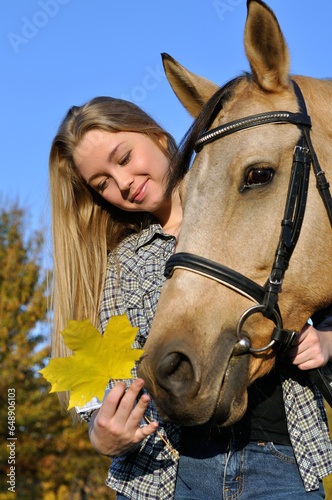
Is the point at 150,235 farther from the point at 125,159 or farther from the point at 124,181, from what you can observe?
the point at 125,159

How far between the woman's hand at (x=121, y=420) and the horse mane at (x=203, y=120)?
117 cm

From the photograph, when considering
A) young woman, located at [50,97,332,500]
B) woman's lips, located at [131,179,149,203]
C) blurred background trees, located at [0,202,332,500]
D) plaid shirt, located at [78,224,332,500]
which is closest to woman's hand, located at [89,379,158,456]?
young woman, located at [50,97,332,500]

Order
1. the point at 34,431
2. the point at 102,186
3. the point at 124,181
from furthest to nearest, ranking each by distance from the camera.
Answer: the point at 34,431
the point at 102,186
the point at 124,181

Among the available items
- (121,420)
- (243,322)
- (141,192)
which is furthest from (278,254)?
(141,192)

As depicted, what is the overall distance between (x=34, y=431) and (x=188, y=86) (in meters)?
15.7

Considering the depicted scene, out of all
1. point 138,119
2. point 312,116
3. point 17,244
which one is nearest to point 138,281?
point 138,119

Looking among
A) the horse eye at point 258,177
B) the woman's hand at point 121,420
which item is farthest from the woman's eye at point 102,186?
the woman's hand at point 121,420

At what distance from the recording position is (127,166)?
9.53 feet

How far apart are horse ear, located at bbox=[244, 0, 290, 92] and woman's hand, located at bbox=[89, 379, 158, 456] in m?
1.56

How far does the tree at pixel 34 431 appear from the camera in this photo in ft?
49.4

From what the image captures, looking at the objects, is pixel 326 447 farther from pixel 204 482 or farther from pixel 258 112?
pixel 258 112

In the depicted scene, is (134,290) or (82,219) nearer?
(134,290)

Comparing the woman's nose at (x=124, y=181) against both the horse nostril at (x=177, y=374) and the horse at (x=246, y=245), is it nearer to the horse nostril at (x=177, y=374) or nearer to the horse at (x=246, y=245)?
the horse at (x=246, y=245)

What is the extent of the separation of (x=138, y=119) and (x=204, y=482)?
216 cm
